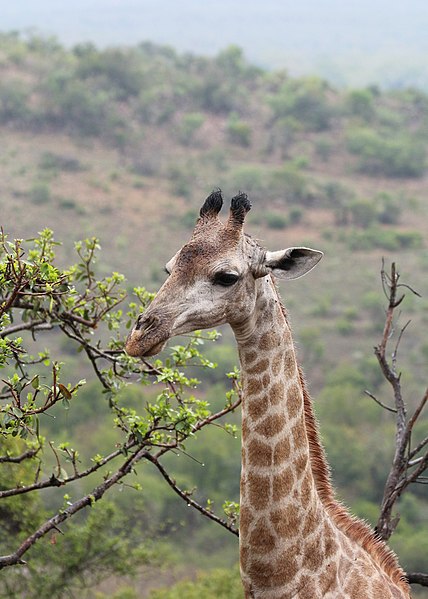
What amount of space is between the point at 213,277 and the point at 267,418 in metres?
0.86

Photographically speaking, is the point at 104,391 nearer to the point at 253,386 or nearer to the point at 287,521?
the point at 253,386

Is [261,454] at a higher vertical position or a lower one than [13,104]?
lower

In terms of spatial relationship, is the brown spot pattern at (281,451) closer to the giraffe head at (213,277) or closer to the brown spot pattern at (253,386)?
the brown spot pattern at (253,386)

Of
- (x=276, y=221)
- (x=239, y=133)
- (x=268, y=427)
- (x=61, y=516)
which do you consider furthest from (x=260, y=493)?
(x=239, y=133)

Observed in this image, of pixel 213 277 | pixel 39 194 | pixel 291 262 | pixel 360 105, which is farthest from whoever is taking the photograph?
pixel 360 105

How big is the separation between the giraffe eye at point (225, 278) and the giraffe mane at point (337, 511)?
2.93 ft

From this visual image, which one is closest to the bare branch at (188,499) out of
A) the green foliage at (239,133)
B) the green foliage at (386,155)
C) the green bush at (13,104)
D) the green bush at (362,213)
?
the green bush at (362,213)

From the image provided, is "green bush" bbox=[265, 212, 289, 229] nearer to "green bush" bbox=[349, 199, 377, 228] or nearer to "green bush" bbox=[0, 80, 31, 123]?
"green bush" bbox=[349, 199, 377, 228]

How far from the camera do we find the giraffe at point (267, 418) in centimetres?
475

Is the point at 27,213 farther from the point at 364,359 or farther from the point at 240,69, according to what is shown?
the point at 240,69

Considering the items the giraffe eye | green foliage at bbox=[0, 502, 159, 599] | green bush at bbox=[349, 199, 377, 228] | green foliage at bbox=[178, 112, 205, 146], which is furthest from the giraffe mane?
green foliage at bbox=[178, 112, 205, 146]

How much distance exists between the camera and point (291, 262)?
4.99 m

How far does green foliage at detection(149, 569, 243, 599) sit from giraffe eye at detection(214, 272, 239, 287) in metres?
13.4

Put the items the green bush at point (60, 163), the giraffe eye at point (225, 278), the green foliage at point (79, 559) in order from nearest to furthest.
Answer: the giraffe eye at point (225, 278) → the green foliage at point (79, 559) → the green bush at point (60, 163)
